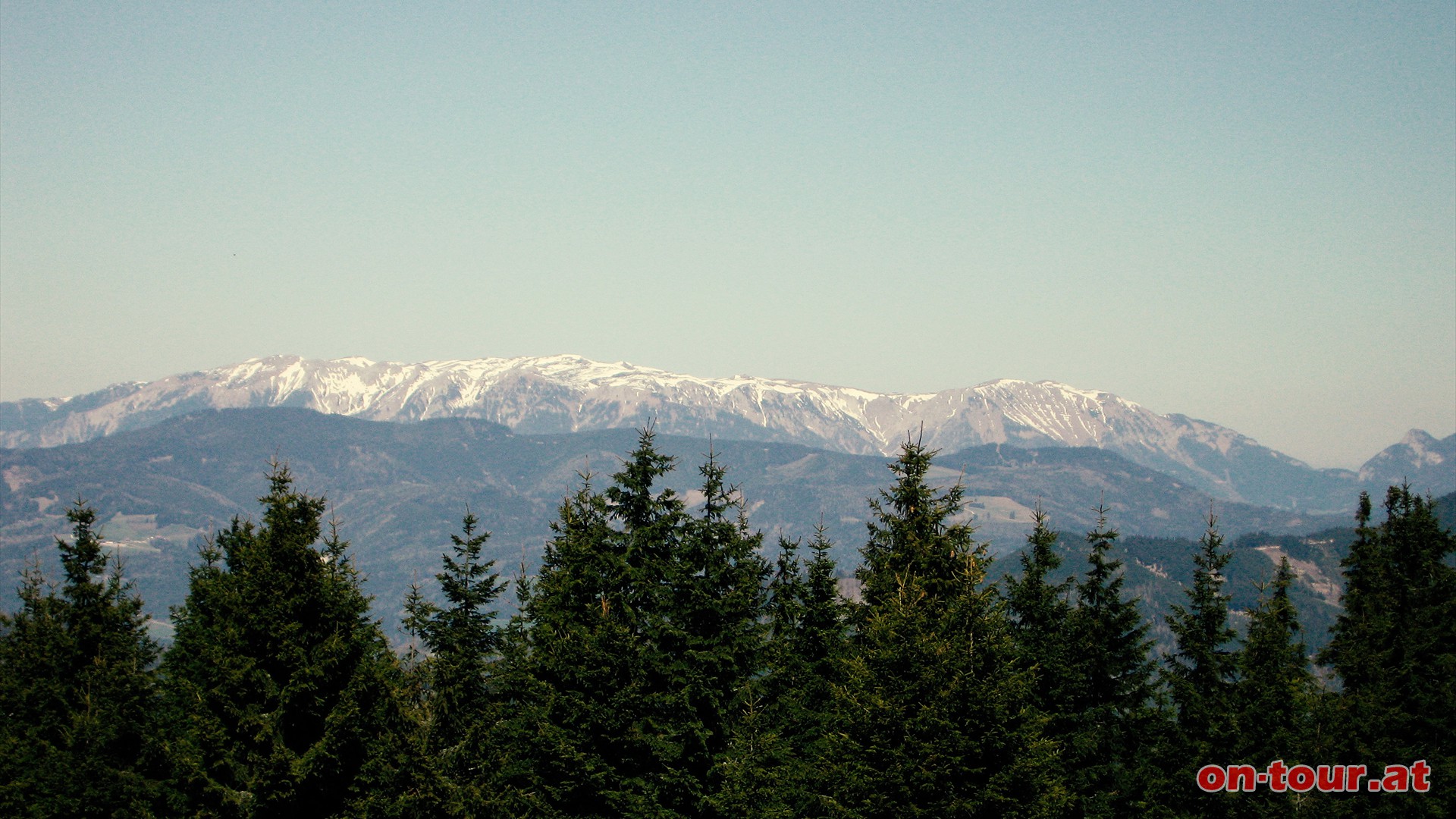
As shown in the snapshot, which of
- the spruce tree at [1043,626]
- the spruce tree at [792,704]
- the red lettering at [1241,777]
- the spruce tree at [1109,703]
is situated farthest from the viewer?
the spruce tree at [1043,626]

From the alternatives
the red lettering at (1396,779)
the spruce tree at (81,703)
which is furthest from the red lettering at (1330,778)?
the spruce tree at (81,703)

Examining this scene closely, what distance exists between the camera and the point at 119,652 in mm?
45000

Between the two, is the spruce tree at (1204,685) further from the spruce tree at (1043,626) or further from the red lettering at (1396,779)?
the red lettering at (1396,779)

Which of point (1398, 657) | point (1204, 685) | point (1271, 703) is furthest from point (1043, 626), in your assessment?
point (1398, 657)

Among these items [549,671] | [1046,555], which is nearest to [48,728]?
[549,671]

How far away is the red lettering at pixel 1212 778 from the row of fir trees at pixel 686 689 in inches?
17.4

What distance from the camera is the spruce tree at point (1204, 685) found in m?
40.5

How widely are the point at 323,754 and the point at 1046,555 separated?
28869mm

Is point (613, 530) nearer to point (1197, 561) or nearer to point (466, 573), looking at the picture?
Result: point (466, 573)

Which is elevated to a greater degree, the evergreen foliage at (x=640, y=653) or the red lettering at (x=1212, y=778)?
the evergreen foliage at (x=640, y=653)

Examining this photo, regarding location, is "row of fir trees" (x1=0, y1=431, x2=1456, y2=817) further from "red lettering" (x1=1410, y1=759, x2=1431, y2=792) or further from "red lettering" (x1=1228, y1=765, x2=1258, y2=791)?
"red lettering" (x1=1410, y1=759, x2=1431, y2=792)

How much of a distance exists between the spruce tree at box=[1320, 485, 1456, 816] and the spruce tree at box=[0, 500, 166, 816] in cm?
4592

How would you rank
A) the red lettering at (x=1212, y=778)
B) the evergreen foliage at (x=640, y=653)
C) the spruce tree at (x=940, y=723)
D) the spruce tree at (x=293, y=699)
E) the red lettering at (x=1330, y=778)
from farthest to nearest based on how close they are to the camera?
the red lettering at (x=1330, y=778) < the red lettering at (x=1212, y=778) < the evergreen foliage at (x=640, y=653) < the spruce tree at (x=293, y=699) < the spruce tree at (x=940, y=723)

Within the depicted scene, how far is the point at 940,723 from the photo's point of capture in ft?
93.9
